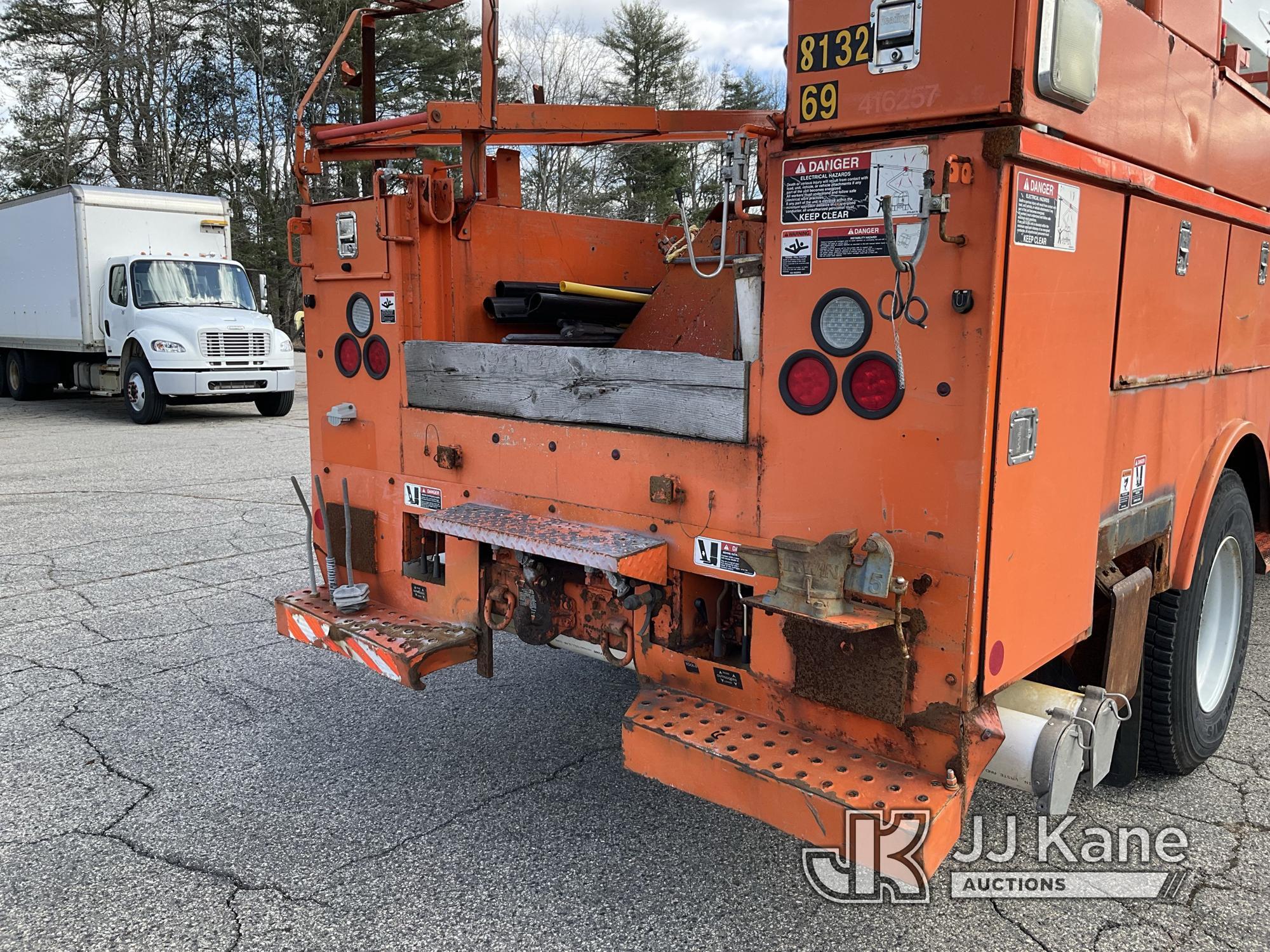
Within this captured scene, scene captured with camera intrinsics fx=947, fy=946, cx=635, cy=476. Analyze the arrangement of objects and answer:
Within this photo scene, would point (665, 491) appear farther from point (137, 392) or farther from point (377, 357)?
point (137, 392)

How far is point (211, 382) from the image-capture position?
46.6ft

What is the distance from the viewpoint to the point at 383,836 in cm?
312

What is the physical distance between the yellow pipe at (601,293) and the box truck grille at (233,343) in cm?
1170

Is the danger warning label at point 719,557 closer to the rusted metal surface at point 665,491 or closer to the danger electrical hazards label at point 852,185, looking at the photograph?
the rusted metal surface at point 665,491

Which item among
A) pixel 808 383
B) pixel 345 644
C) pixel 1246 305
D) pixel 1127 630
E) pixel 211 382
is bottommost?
pixel 345 644

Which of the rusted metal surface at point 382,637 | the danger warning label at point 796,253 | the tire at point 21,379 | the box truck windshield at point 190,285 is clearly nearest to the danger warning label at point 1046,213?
the danger warning label at point 796,253

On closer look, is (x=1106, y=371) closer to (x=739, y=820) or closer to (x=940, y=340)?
(x=940, y=340)

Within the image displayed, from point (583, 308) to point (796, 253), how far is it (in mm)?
1648

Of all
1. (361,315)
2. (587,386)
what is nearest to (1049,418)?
(587,386)

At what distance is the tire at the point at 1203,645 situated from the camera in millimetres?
3324

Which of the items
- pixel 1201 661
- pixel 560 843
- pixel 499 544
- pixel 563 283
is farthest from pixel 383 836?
pixel 1201 661

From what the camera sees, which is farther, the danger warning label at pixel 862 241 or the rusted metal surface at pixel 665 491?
the rusted metal surface at pixel 665 491

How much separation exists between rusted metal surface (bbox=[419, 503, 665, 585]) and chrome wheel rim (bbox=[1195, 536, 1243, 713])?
7.65 ft

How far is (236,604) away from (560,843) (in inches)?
129
